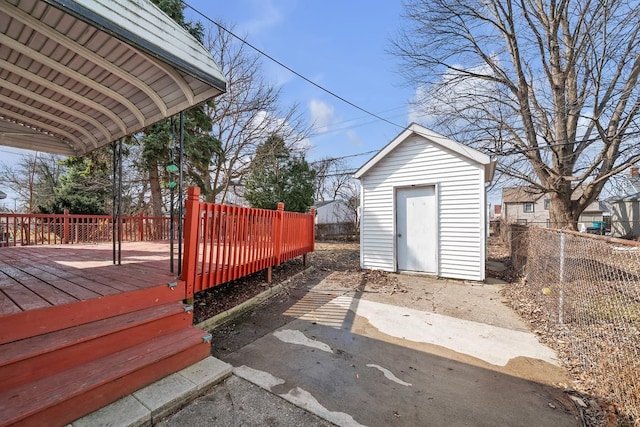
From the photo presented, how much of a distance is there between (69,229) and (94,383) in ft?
22.9

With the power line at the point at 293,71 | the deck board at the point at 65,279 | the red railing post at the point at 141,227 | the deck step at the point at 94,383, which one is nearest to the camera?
the deck step at the point at 94,383

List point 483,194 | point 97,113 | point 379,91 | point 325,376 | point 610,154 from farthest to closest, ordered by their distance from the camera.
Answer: point 379,91 < point 610,154 < point 483,194 < point 97,113 < point 325,376

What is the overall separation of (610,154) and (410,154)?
5.81 meters

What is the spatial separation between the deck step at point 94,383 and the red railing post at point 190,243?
23.9 inches

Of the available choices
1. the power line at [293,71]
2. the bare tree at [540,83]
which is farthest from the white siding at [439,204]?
the bare tree at [540,83]

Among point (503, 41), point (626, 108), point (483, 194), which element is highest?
point (503, 41)

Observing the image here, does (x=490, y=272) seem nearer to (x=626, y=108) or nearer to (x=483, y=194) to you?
(x=483, y=194)

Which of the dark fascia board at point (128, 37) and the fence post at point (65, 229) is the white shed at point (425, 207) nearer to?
the dark fascia board at point (128, 37)

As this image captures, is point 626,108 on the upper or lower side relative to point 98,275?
upper

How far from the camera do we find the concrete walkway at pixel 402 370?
208 centimetres

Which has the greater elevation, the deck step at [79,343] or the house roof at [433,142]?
the house roof at [433,142]

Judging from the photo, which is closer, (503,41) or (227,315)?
(227,315)

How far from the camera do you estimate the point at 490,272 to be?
276 inches

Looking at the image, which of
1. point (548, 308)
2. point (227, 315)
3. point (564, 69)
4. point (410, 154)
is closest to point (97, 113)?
point (227, 315)
